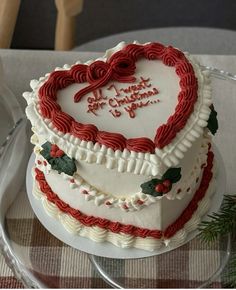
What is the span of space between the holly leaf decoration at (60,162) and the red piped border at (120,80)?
4 centimetres

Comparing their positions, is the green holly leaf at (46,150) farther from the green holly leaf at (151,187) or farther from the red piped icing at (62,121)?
the green holly leaf at (151,187)

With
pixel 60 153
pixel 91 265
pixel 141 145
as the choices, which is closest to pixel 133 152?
Answer: pixel 141 145

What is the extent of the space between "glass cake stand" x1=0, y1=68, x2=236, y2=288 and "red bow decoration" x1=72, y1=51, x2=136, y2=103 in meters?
0.29

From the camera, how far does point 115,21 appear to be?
2264 mm

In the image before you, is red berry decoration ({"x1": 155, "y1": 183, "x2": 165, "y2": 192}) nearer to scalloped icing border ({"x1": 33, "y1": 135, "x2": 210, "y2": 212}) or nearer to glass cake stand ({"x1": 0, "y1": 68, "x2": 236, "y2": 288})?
scalloped icing border ({"x1": 33, "y1": 135, "x2": 210, "y2": 212})

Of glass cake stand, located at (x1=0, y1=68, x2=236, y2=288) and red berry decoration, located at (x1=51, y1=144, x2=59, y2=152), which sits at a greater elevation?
red berry decoration, located at (x1=51, y1=144, x2=59, y2=152)

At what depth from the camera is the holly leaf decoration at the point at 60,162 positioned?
965 mm

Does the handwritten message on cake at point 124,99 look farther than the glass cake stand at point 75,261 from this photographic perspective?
No

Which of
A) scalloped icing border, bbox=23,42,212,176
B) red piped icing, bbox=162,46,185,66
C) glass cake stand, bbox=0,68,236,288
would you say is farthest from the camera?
glass cake stand, bbox=0,68,236,288

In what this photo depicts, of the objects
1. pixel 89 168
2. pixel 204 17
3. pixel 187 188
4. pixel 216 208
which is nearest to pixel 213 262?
pixel 216 208

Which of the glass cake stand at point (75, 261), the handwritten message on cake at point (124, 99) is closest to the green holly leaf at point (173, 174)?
the handwritten message on cake at point (124, 99)

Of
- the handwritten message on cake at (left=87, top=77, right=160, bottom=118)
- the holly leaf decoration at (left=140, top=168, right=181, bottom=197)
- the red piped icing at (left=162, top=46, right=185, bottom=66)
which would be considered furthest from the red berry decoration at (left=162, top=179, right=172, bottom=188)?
the red piped icing at (left=162, top=46, right=185, bottom=66)

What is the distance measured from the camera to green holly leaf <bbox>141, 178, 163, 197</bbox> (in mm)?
949

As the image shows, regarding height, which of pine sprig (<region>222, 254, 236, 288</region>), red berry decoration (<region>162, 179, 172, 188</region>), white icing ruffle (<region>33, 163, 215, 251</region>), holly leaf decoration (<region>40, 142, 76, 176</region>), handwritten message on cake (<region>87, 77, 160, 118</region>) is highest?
handwritten message on cake (<region>87, 77, 160, 118</region>)
